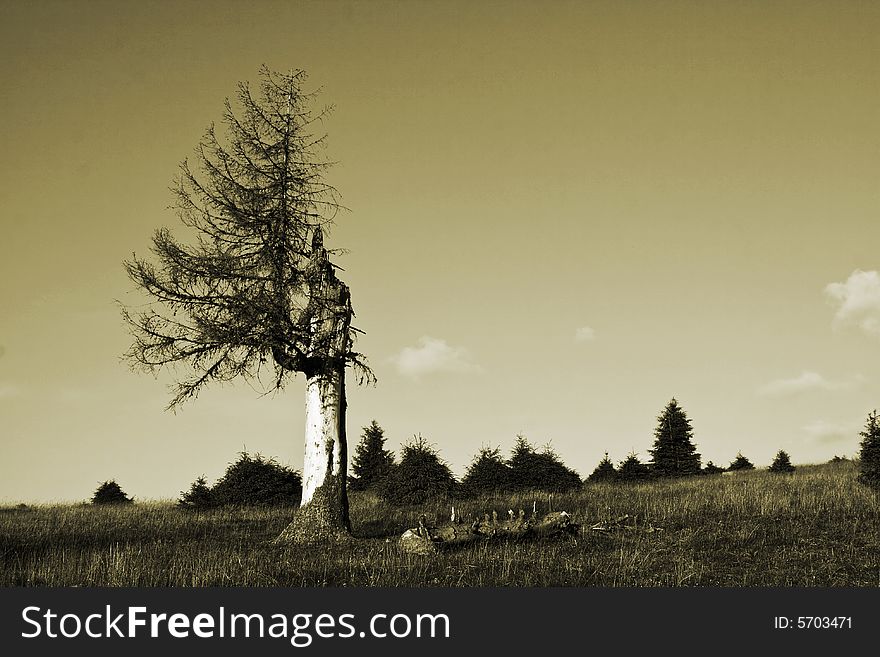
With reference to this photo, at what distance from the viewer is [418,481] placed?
23734 millimetres

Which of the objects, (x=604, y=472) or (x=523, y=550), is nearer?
(x=523, y=550)

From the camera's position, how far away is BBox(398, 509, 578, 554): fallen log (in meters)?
13.7

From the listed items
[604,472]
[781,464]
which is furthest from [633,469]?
[781,464]

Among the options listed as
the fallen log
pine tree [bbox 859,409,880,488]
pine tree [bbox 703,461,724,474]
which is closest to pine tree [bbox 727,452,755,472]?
pine tree [bbox 703,461,724,474]

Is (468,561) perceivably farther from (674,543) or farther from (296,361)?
(296,361)

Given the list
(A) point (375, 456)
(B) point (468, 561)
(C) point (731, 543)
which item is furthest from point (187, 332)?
(A) point (375, 456)

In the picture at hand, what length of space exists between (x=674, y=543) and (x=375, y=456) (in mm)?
20297

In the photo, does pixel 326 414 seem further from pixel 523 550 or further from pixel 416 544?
pixel 523 550

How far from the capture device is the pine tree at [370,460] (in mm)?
31656

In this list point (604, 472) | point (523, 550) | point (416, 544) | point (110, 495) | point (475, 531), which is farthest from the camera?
point (604, 472)

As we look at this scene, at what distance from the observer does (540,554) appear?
12.9m

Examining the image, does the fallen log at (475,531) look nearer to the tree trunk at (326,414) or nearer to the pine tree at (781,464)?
the tree trunk at (326,414)

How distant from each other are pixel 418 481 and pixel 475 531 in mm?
9572

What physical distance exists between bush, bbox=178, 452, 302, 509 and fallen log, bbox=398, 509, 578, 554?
12.6 meters
